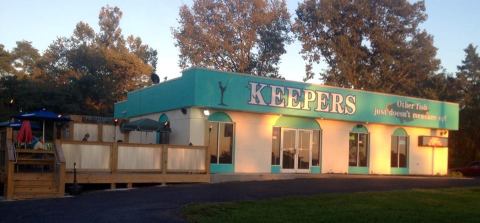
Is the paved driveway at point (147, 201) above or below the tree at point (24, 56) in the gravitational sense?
below

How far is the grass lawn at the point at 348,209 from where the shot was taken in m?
13.0

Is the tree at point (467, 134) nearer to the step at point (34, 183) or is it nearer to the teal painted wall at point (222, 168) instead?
the teal painted wall at point (222, 168)

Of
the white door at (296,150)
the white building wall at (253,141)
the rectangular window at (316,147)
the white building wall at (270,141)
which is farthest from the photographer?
the rectangular window at (316,147)

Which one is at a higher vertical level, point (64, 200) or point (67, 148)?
point (67, 148)

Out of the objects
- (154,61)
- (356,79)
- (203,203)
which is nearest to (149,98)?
(203,203)

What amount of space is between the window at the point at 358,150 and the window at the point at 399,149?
1.99 metres

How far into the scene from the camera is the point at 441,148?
113ft

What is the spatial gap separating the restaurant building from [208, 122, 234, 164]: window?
0.04m

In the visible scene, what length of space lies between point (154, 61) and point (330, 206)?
175ft

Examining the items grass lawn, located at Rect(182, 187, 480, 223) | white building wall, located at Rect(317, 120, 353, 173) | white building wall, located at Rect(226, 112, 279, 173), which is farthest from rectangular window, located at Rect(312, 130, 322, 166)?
grass lawn, located at Rect(182, 187, 480, 223)

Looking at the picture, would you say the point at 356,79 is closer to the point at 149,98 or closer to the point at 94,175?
the point at 149,98

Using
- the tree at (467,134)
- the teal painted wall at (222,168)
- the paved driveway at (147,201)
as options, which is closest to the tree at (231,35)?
Result: the tree at (467,134)

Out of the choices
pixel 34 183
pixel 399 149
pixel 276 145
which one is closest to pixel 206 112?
pixel 276 145

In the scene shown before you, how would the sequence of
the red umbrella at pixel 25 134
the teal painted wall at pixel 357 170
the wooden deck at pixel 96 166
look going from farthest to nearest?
the teal painted wall at pixel 357 170
the red umbrella at pixel 25 134
the wooden deck at pixel 96 166
